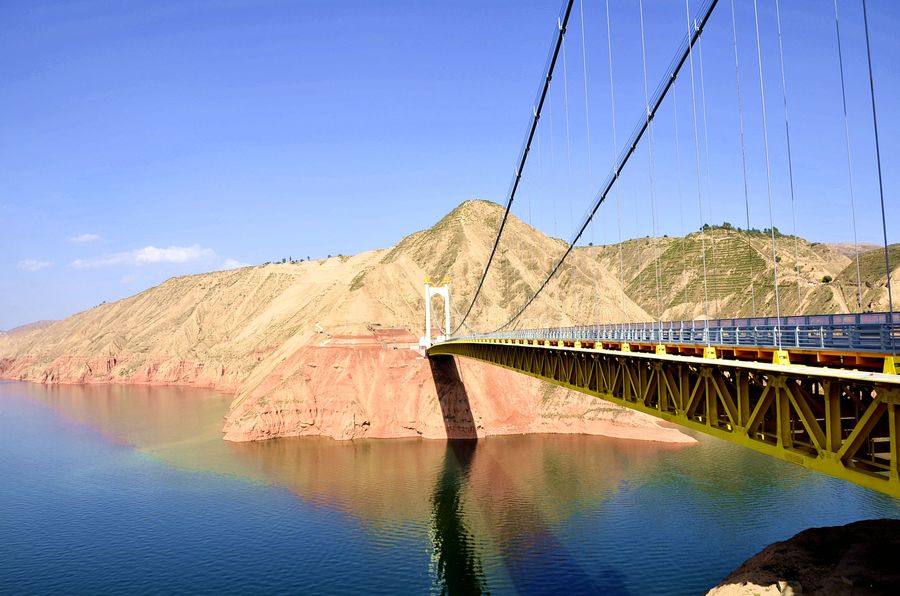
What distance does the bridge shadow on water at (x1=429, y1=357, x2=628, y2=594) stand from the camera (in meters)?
33.5

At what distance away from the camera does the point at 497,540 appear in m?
39.9

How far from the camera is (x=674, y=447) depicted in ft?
217

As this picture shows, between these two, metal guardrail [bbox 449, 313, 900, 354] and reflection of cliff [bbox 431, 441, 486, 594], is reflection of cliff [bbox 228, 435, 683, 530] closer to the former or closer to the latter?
reflection of cliff [bbox 431, 441, 486, 594]

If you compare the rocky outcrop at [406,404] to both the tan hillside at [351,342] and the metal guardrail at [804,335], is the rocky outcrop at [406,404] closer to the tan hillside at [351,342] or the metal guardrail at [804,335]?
the tan hillside at [351,342]

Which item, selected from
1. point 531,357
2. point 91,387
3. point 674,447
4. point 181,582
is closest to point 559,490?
point 531,357

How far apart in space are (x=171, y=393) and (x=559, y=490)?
94599 mm

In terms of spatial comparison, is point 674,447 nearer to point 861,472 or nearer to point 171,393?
point 861,472

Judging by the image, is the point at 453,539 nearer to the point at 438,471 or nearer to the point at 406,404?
the point at 438,471

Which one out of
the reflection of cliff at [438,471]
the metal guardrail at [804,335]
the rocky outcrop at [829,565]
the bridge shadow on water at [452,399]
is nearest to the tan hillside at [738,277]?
the bridge shadow on water at [452,399]

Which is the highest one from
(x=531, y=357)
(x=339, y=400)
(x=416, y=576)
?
(x=531, y=357)

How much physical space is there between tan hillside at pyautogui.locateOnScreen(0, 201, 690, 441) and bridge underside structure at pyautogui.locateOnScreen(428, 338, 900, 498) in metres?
49.0

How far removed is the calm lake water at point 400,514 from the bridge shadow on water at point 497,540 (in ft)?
0.47

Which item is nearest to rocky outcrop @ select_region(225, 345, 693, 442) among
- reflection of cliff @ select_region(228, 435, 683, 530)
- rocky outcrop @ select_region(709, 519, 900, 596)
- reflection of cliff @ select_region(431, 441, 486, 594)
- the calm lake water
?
reflection of cliff @ select_region(228, 435, 683, 530)

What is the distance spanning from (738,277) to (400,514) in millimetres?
106749
